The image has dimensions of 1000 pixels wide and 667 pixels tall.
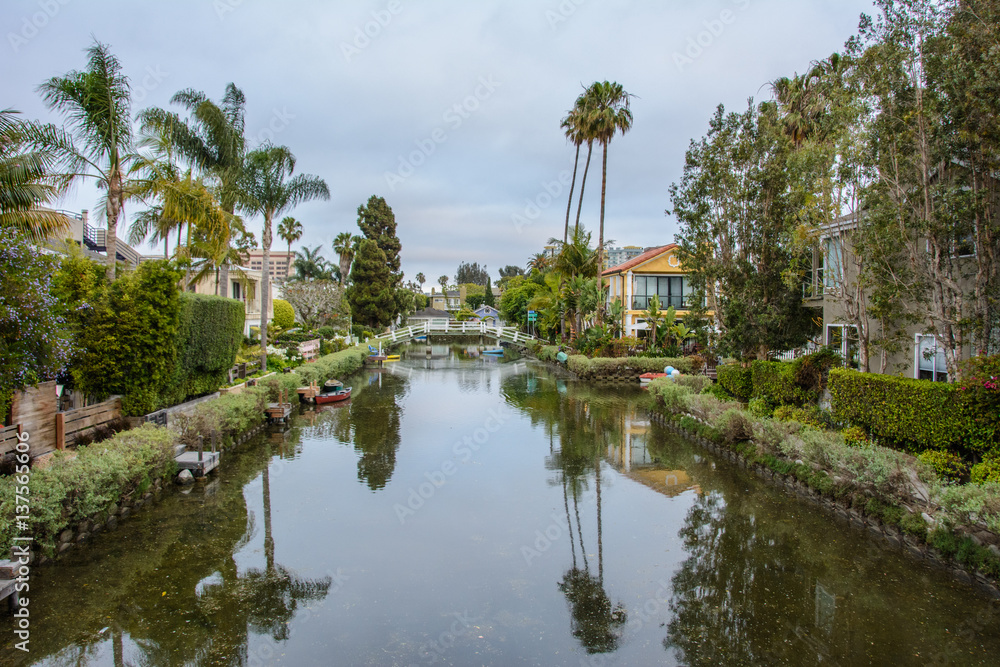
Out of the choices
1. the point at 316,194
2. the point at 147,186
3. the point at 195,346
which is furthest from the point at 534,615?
the point at 316,194

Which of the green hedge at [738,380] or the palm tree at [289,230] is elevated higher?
the palm tree at [289,230]

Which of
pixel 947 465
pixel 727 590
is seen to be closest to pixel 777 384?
pixel 947 465

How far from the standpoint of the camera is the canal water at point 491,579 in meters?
6.52

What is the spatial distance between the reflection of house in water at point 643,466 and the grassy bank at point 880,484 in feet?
6.41

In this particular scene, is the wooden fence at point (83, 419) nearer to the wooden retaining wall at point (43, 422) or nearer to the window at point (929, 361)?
the wooden retaining wall at point (43, 422)

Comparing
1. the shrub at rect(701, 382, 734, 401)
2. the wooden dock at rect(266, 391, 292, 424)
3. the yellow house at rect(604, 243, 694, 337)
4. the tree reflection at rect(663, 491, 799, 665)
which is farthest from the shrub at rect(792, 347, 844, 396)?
the yellow house at rect(604, 243, 694, 337)

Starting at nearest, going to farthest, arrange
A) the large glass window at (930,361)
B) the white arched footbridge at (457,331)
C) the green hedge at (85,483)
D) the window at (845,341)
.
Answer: the green hedge at (85,483), the large glass window at (930,361), the window at (845,341), the white arched footbridge at (457,331)

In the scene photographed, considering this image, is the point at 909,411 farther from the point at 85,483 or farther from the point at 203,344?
the point at 203,344

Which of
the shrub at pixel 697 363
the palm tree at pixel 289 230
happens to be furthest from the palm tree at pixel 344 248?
the shrub at pixel 697 363

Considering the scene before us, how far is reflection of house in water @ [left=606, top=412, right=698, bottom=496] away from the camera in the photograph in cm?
1296

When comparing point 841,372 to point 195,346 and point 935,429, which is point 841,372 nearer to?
point 935,429

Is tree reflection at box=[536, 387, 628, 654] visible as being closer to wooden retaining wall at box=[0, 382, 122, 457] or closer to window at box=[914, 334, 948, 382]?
window at box=[914, 334, 948, 382]

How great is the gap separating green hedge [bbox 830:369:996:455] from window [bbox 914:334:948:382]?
1603mm

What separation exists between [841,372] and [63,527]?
14.4 meters
